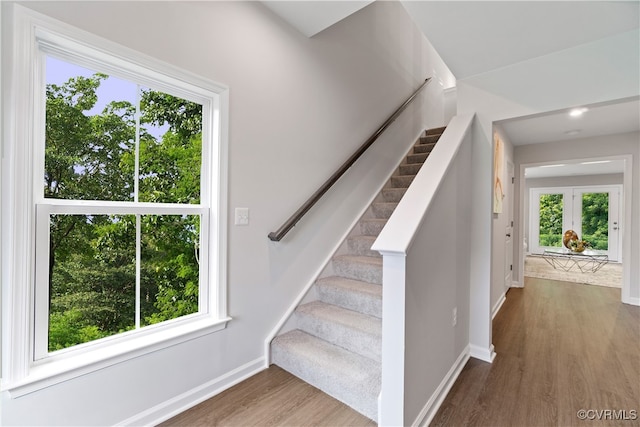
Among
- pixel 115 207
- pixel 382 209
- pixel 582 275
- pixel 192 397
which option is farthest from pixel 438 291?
pixel 582 275

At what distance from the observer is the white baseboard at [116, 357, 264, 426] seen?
5.11 ft

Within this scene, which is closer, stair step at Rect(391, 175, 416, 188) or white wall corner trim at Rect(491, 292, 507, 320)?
white wall corner trim at Rect(491, 292, 507, 320)

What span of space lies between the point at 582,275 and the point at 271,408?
6.80m

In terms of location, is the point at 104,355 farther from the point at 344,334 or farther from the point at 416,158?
the point at 416,158

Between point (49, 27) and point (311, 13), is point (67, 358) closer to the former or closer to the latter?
point (49, 27)

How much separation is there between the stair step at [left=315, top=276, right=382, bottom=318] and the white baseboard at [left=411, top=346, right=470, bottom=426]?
0.58m

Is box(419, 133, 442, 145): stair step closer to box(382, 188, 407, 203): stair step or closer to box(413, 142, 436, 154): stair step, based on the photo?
box(413, 142, 436, 154): stair step

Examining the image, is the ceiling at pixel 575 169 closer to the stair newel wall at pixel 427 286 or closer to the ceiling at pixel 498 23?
the ceiling at pixel 498 23

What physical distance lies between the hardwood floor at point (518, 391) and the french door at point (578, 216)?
662cm

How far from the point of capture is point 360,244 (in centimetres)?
283

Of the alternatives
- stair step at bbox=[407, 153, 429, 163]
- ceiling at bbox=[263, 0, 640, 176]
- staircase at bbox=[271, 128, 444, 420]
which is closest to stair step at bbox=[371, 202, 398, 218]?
staircase at bbox=[271, 128, 444, 420]

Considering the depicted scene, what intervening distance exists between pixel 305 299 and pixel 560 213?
9.62m

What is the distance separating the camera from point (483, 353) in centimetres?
238

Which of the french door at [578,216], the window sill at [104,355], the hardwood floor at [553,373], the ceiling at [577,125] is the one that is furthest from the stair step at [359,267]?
the french door at [578,216]
